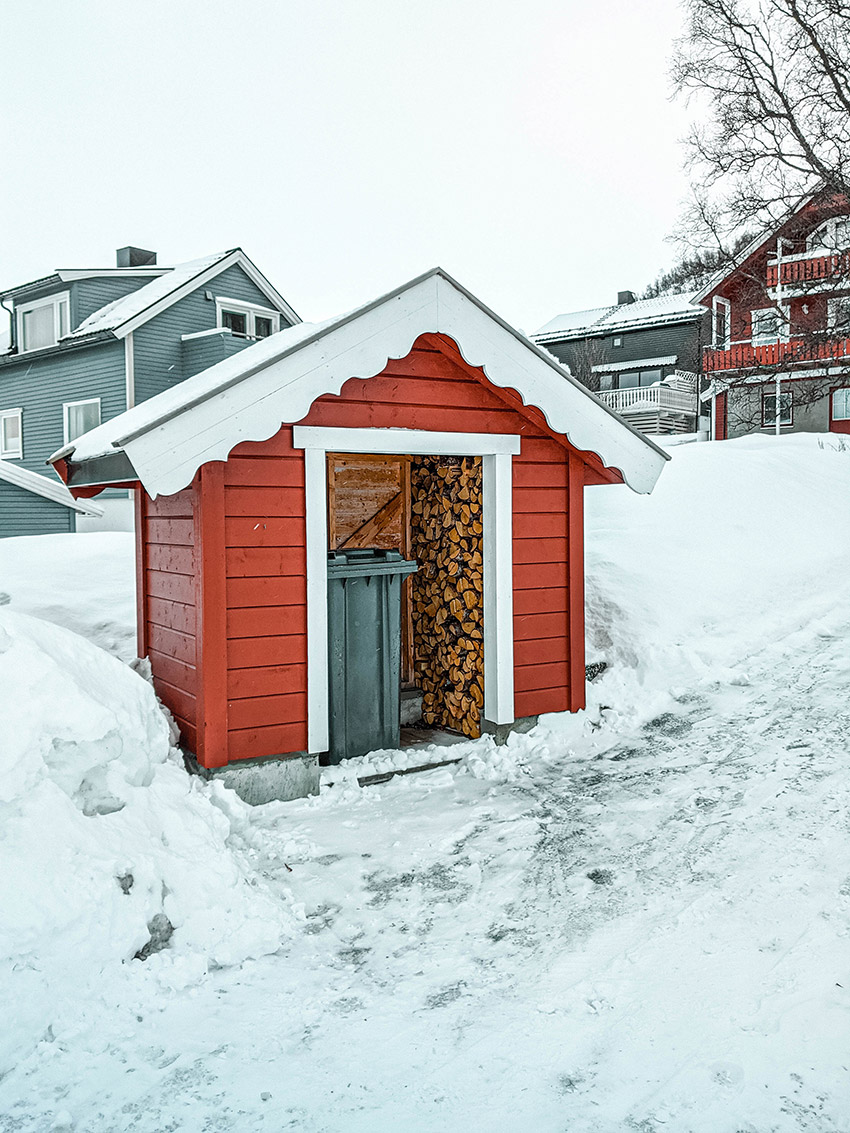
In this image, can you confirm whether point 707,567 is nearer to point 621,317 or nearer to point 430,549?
point 430,549

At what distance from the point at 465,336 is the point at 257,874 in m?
3.26

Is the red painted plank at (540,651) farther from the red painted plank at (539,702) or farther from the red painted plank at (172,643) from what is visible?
the red painted plank at (172,643)

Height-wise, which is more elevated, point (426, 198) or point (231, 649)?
point (426, 198)

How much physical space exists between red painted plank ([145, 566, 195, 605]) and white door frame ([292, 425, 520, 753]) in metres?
0.73

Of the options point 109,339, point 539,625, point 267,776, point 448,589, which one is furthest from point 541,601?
point 109,339

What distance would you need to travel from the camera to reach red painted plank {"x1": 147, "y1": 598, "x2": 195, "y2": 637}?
16.4ft

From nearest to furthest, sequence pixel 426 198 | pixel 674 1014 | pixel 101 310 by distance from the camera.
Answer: pixel 674 1014 < pixel 101 310 < pixel 426 198

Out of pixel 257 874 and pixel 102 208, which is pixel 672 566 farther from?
pixel 102 208

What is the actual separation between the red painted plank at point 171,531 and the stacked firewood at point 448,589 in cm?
205

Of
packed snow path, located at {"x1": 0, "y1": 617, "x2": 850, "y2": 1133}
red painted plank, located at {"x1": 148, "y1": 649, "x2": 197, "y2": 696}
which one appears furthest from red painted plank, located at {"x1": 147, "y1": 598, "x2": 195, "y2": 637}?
packed snow path, located at {"x1": 0, "y1": 617, "x2": 850, "y2": 1133}

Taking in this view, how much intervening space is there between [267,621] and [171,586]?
0.87 m

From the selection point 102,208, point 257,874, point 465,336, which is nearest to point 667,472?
point 465,336

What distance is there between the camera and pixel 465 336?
5062 mm

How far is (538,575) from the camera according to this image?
585 centimetres
